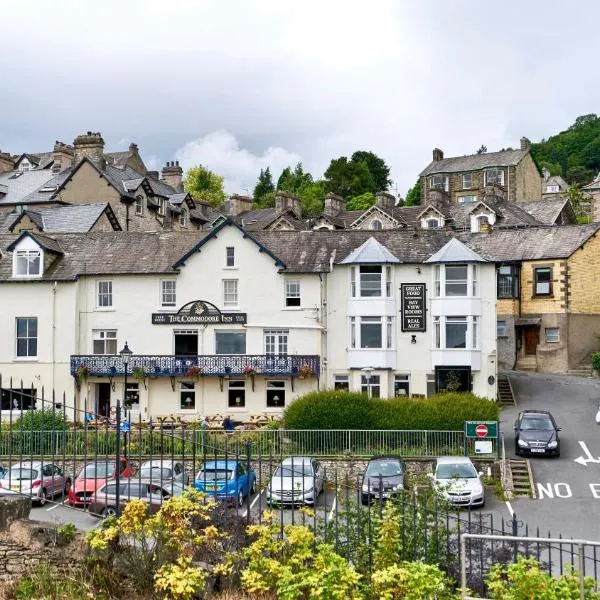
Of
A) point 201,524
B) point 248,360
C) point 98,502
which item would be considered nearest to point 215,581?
point 201,524

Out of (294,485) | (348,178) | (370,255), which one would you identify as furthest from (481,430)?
(348,178)

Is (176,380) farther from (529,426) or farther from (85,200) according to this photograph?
(85,200)

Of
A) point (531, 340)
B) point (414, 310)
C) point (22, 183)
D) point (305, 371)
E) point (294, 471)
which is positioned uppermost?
point (22, 183)

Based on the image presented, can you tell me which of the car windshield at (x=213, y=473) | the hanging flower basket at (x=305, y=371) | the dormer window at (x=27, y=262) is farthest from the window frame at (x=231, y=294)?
the car windshield at (x=213, y=473)

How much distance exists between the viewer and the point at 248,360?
139 feet

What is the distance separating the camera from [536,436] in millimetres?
34438

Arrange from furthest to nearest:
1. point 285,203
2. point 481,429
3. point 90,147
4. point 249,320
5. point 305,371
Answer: point 285,203
point 90,147
point 249,320
point 305,371
point 481,429

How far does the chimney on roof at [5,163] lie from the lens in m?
82.3

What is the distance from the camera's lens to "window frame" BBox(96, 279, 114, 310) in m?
44.4

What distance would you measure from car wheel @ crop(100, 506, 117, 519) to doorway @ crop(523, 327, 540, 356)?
1606 inches

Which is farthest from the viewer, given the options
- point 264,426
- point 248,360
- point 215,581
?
point 248,360

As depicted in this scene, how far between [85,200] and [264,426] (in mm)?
35238

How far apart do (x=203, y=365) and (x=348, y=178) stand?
241 feet

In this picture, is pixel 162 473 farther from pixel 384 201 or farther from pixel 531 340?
pixel 384 201
